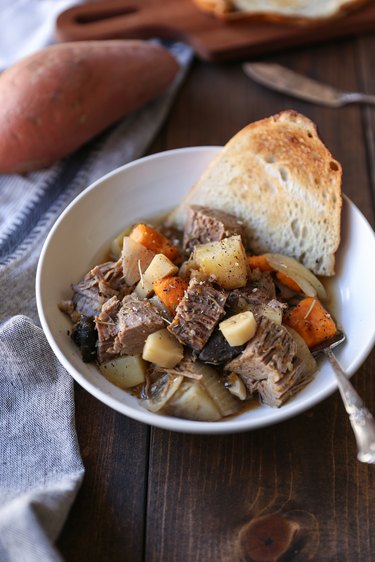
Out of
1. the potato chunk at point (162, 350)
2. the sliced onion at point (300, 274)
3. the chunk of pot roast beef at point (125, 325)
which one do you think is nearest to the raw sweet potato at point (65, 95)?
the chunk of pot roast beef at point (125, 325)

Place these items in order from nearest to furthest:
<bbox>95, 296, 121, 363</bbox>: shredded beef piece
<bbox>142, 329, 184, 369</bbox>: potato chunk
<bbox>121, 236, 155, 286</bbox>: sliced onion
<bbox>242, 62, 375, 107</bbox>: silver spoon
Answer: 1. <bbox>142, 329, 184, 369</bbox>: potato chunk
2. <bbox>95, 296, 121, 363</bbox>: shredded beef piece
3. <bbox>121, 236, 155, 286</bbox>: sliced onion
4. <bbox>242, 62, 375, 107</bbox>: silver spoon

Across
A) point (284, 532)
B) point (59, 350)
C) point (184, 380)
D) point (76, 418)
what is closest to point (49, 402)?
point (76, 418)

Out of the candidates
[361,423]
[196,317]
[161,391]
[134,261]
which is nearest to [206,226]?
[134,261]

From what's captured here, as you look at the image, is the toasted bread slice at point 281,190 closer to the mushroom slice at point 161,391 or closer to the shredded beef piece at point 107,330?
the shredded beef piece at point 107,330

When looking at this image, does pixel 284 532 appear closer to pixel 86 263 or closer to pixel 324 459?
pixel 324 459

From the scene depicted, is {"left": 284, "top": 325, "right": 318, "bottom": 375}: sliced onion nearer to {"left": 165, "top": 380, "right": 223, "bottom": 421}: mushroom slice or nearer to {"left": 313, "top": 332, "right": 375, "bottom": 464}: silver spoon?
{"left": 313, "top": 332, "right": 375, "bottom": 464}: silver spoon

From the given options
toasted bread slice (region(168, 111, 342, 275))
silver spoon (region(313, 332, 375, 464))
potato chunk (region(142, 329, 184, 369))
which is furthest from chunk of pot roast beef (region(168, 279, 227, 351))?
toasted bread slice (region(168, 111, 342, 275))
